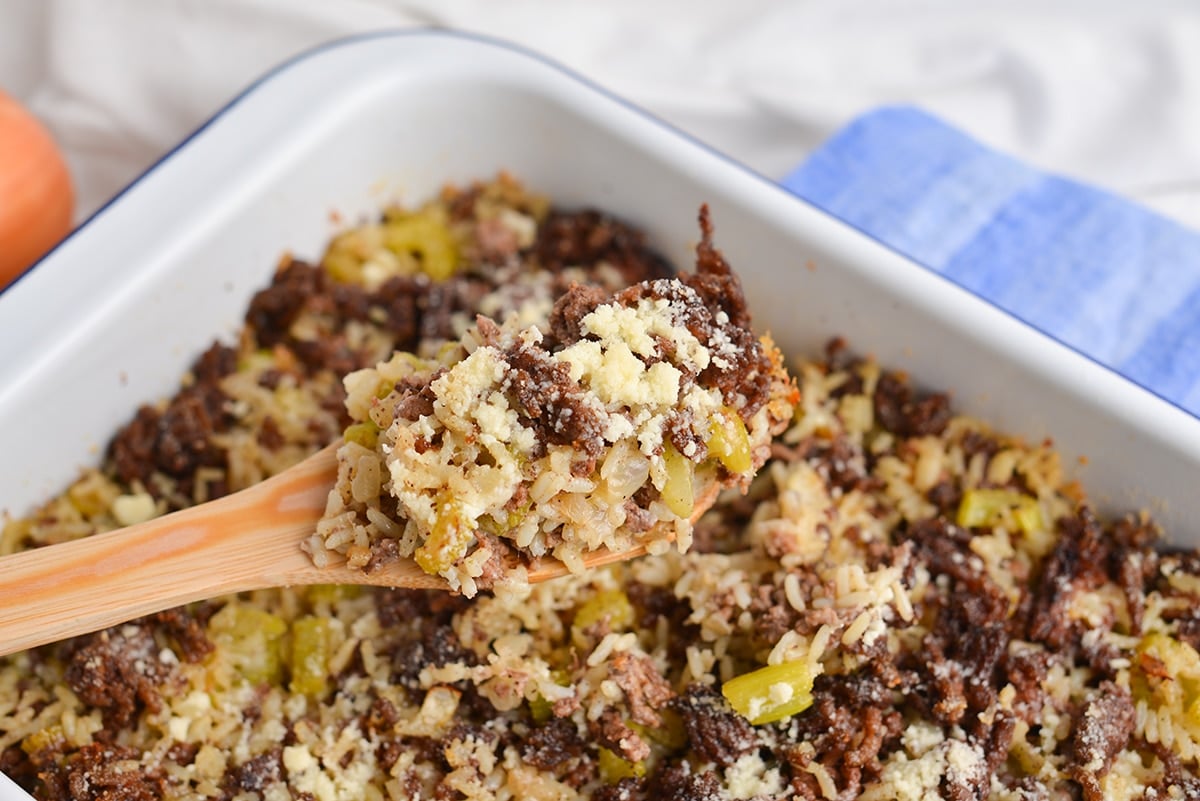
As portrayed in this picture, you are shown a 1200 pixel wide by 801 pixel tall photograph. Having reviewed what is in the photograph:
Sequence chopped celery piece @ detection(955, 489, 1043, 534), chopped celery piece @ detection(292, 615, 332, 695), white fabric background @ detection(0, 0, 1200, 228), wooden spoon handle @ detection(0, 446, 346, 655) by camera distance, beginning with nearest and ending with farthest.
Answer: wooden spoon handle @ detection(0, 446, 346, 655)
chopped celery piece @ detection(292, 615, 332, 695)
chopped celery piece @ detection(955, 489, 1043, 534)
white fabric background @ detection(0, 0, 1200, 228)

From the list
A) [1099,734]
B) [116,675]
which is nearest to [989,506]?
[1099,734]

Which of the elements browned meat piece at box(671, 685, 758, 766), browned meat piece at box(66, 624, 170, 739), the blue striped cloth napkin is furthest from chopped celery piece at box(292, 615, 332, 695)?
the blue striped cloth napkin

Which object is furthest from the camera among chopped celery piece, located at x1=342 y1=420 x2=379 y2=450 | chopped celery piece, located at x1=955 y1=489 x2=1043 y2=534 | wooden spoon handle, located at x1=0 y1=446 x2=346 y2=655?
chopped celery piece, located at x1=955 y1=489 x2=1043 y2=534

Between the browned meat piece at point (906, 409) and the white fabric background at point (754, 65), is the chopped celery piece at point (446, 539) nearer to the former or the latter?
the browned meat piece at point (906, 409)

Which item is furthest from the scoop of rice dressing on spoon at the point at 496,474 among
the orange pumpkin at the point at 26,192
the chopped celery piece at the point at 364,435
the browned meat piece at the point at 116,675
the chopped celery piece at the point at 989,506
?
the orange pumpkin at the point at 26,192

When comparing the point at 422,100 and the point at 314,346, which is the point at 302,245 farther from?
the point at 422,100

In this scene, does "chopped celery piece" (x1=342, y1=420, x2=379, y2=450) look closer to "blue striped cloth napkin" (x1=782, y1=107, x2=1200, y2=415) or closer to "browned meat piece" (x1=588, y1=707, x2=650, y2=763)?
"browned meat piece" (x1=588, y1=707, x2=650, y2=763)

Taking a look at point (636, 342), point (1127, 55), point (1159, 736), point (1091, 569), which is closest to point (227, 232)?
point (636, 342)
